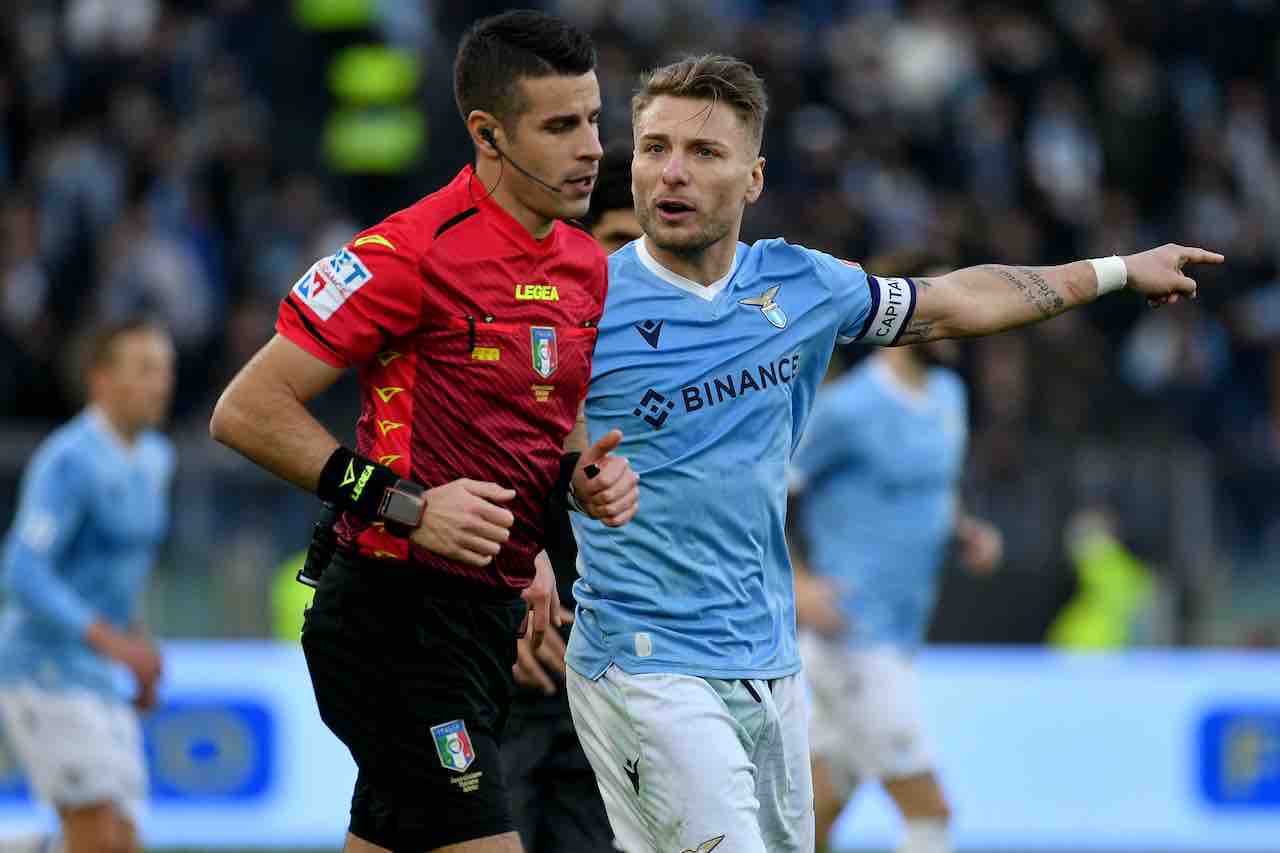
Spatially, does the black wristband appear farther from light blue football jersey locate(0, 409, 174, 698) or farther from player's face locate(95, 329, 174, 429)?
player's face locate(95, 329, 174, 429)

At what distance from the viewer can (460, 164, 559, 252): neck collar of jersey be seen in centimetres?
511

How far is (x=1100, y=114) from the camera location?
59.1 ft

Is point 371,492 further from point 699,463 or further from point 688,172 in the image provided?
point 688,172

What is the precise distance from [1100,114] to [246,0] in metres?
7.38

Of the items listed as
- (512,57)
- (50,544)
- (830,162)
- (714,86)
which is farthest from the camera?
(830,162)

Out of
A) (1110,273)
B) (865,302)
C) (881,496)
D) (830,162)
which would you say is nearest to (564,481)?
(865,302)

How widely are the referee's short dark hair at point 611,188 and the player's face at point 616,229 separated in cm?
2

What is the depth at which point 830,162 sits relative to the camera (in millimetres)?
17031

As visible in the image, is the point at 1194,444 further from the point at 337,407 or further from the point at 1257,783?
the point at 337,407

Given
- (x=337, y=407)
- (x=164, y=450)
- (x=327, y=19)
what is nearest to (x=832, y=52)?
(x=327, y=19)

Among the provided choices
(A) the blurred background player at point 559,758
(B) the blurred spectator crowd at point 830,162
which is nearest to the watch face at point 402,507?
(A) the blurred background player at point 559,758

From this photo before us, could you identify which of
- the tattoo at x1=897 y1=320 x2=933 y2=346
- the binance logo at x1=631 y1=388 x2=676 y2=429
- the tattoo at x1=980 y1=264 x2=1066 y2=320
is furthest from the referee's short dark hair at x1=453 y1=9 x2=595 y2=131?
the tattoo at x1=980 y1=264 x2=1066 y2=320

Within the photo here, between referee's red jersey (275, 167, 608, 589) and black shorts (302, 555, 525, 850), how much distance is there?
80 millimetres

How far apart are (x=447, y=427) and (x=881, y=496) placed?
4119 millimetres
